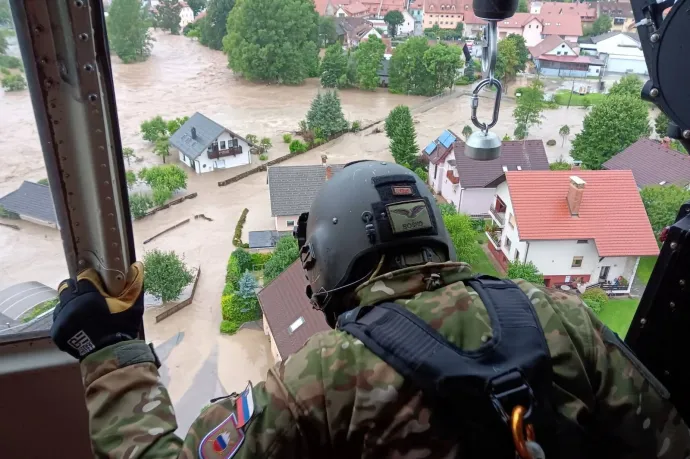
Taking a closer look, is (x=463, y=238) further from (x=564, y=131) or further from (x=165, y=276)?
(x=564, y=131)

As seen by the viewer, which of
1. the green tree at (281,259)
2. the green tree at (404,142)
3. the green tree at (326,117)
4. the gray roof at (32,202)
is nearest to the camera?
the gray roof at (32,202)

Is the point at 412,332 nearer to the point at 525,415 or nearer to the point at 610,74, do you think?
the point at 525,415

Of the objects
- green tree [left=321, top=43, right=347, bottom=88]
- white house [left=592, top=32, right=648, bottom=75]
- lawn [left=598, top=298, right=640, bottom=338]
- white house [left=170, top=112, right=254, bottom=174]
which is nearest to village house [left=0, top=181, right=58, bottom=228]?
lawn [left=598, top=298, right=640, bottom=338]

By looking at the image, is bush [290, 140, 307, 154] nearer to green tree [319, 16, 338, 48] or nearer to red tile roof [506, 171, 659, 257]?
green tree [319, 16, 338, 48]

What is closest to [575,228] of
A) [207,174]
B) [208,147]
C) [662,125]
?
[662,125]

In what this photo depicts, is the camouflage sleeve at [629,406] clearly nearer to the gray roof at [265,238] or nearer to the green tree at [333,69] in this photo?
the gray roof at [265,238]

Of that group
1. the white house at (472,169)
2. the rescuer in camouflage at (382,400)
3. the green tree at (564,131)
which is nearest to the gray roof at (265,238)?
the white house at (472,169)
